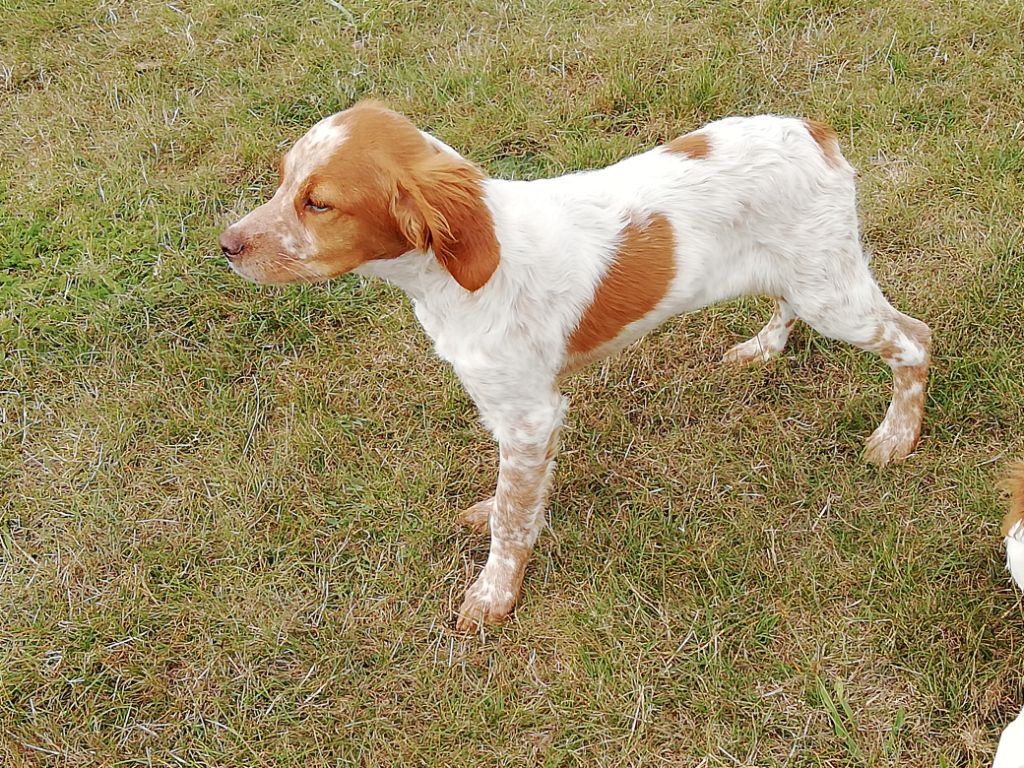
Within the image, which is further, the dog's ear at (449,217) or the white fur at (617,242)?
the white fur at (617,242)

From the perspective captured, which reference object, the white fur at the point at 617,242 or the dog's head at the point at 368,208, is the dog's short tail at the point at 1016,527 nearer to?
the white fur at the point at 617,242

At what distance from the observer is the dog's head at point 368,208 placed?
92.5 inches

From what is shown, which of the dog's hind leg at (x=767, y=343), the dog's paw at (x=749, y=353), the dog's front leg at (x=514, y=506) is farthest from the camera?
the dog's paw at (x=749, y=353)

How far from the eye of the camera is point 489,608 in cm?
322

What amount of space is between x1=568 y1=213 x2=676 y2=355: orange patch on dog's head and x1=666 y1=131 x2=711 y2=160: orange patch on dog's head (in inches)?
8.9

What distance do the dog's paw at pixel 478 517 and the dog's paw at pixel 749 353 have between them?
46.9 inches

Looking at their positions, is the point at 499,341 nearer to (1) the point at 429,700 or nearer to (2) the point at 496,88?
(1) the point at 429,700

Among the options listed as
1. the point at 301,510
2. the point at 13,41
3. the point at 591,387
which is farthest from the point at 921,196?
the point at 13,41

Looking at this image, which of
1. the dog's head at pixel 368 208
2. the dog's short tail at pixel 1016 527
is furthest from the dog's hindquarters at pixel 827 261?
the dog's head at pixel 368 208

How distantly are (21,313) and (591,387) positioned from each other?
262 centimetres

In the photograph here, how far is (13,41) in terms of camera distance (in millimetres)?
5562

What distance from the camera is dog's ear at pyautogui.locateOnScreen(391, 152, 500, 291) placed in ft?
7.70

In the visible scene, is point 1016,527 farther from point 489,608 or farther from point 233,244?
point 233,244

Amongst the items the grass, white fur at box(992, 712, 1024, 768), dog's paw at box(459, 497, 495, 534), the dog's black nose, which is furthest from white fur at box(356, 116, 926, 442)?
white fur at box(992, 712, 1024, 768)
